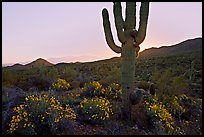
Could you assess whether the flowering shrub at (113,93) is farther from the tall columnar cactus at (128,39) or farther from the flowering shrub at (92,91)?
the tall columnar cactus at (128,39)

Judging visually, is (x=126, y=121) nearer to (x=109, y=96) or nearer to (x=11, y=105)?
(x=109, y=96)

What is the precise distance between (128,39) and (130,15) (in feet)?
2.18

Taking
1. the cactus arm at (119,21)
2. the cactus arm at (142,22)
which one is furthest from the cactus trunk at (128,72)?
the cactus arm at (142,22)

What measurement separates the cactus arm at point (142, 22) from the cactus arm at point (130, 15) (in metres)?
0.22

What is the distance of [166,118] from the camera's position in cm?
820

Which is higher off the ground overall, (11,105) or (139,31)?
(139,31)

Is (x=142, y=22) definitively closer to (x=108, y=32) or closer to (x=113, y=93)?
(x=108, y=32)

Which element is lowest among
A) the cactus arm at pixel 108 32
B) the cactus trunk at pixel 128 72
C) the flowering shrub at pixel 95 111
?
the flowering shrub at pixel 95 111

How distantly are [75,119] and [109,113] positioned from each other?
1.05 metres

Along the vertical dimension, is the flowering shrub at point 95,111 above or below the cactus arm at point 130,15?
below

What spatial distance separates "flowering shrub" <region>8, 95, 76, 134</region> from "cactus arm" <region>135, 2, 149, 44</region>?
9.41 ft

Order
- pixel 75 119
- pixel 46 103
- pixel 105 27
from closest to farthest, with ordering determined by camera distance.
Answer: pixel 46 103 < pixel 75 119 < pixel 105 27

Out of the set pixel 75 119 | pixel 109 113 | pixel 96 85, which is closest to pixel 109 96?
pixel 96 85

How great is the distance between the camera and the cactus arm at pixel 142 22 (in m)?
8.25
